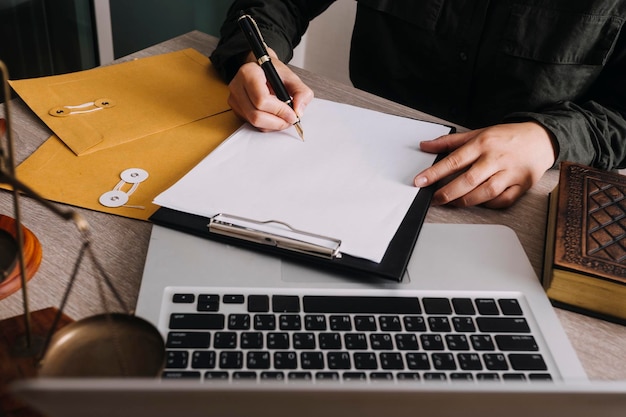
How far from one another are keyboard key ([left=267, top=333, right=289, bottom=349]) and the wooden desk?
5.8 inches

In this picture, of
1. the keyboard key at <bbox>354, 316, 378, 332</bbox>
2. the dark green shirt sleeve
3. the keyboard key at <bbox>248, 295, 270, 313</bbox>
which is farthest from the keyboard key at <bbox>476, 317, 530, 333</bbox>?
the dark green shirt sleeve

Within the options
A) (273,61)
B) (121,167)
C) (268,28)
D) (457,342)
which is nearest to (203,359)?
(457,342)

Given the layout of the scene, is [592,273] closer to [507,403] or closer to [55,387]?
[507,403]

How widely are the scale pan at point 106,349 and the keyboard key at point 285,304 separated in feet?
0.50

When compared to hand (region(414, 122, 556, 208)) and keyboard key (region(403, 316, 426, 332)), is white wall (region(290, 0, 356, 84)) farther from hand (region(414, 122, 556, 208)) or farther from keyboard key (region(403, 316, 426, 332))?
keyboard key (region(403, 316, 426, 332))

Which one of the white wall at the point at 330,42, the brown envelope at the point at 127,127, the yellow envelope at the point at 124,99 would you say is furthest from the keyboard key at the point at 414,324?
the white wall at the point at 330,42

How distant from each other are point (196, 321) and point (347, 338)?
0.46 feet

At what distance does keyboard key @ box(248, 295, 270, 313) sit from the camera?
555 mm

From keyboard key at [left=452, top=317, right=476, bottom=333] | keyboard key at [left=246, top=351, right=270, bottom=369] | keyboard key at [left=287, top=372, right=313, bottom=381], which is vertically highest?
keyboard key at [left=452, top=317, right=476, bottom=333]

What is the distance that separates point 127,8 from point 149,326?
184cm

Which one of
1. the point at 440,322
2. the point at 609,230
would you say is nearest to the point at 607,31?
the point at 609,230

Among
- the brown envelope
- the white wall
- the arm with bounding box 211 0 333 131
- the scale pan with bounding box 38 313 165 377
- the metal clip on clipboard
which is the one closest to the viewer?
the scale pan with bounding box 38 313 165 377

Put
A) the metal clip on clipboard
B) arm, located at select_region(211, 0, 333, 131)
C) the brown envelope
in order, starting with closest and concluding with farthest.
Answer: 1. the metal clip on clipboard
2. the brown envelope
3. arm, located at select_region(211, 0, 333, 131)

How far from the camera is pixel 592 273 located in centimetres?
58
